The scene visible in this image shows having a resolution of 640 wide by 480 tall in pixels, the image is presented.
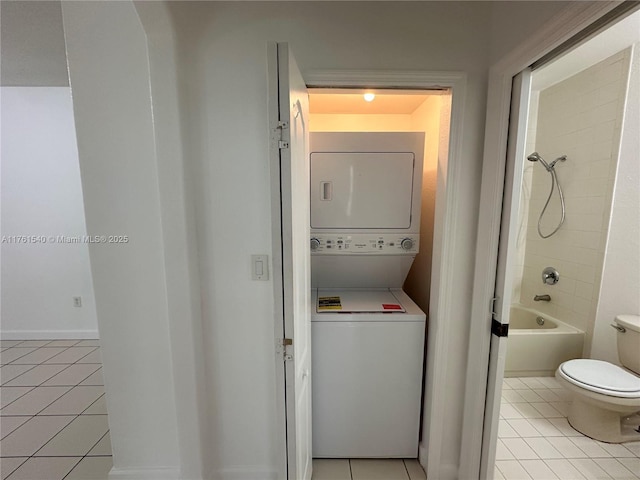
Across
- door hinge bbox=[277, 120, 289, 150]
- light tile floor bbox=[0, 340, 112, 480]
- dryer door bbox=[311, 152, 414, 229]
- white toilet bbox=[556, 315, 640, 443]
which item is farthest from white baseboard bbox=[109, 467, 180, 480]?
white toilet bbox=[556, 315, 640, 443]

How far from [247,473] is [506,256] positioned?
1.72m

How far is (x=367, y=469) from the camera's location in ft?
4.85

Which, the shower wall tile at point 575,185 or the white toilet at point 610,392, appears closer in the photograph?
the white toilet at point 610,392

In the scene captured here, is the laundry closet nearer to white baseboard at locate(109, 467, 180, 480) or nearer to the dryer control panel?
the dryer control panel

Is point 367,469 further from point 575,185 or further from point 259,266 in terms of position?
point 575,185

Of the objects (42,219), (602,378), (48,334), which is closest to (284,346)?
(602,378)

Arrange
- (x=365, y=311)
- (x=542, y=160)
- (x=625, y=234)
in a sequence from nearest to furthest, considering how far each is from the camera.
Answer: (x=365, y=311), (x=625, y=234), (x=542, y=160)

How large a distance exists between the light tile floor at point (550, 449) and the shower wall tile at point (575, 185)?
2.53ft

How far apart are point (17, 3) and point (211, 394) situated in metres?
2.40

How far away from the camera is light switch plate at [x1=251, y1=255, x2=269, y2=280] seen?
1.23 m

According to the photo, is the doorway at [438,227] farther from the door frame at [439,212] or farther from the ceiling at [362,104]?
the ceiling at [362,104]

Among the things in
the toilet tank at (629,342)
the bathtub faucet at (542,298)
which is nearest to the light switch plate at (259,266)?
the toilet tank at (629,342)

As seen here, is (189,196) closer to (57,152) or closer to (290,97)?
(290,97)

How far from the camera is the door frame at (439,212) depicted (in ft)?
3.79
